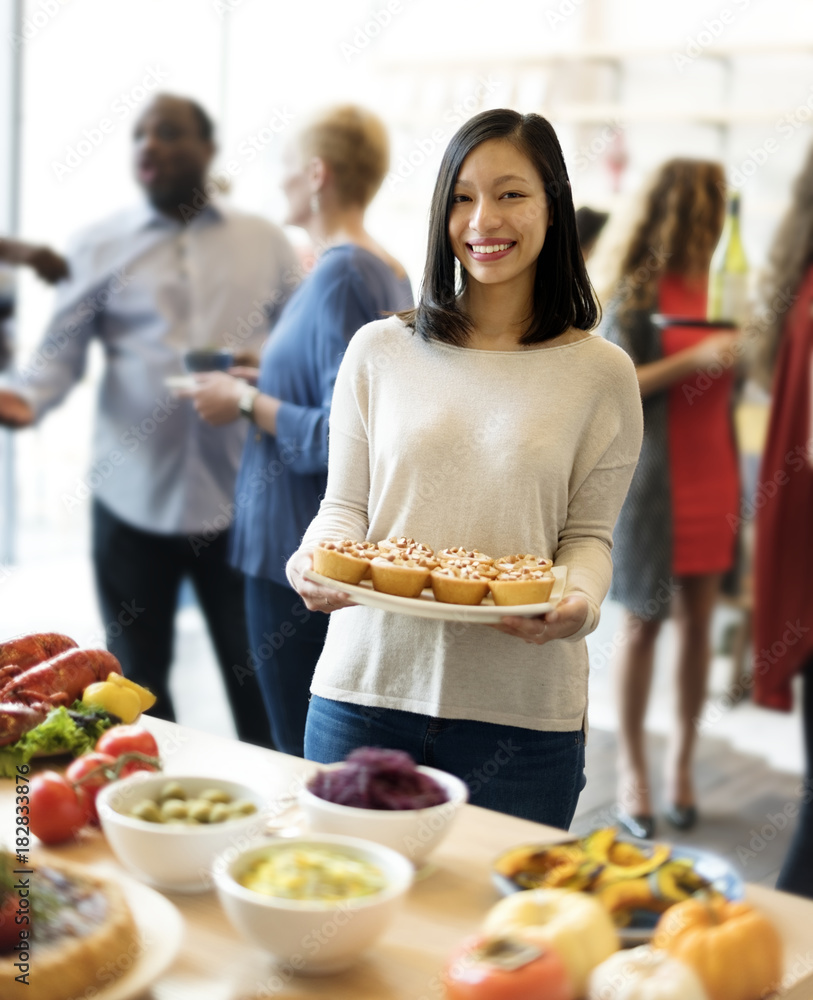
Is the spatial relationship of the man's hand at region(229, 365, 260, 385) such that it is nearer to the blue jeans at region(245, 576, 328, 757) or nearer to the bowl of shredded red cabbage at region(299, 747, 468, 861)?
the blue jeans at region(245, 576, 328, 757)

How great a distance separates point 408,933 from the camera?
0.95 meters

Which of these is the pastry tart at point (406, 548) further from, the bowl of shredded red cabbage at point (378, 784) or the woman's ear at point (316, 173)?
the woman's ear at point (316, 173)

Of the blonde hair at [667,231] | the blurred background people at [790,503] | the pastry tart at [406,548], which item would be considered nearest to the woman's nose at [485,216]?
the pastry tart at [406,548]

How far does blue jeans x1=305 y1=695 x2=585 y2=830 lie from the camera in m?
1.43

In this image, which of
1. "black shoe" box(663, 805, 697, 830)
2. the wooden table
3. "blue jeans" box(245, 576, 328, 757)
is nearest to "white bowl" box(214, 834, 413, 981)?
the wooden table

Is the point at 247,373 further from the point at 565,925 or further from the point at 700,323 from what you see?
the point at 565,925

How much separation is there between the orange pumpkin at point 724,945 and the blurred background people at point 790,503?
123cm

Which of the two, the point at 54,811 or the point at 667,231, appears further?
the point at 667,231

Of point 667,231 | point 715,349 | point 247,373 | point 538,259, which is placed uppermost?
point 667,231

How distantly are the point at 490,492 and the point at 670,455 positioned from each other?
1.45 m

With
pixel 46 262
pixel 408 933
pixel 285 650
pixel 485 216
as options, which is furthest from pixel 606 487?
pixel 46 262

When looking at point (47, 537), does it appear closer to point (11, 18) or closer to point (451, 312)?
point (11, 18)

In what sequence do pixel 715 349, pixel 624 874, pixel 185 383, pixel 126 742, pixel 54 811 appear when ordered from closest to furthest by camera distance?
pixel 624 874
pixel 54 811
pixel 126 742
pixel 185 383
pixel 715 349

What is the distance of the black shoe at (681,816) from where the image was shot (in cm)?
297
